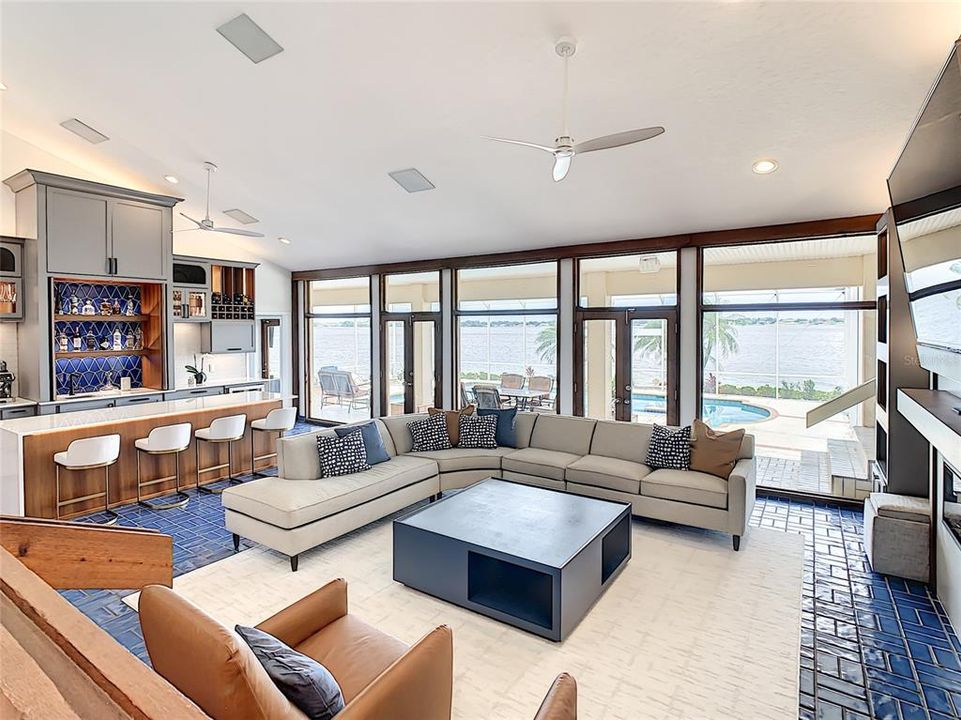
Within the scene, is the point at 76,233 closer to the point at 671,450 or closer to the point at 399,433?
the point at 399,433

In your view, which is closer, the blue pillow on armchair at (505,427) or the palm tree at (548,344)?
A: the blue pillow on armchair at (505,427)

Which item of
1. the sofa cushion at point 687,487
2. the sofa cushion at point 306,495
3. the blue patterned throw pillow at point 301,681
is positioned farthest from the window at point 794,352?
the blue patterned throw pillow at point 301,681

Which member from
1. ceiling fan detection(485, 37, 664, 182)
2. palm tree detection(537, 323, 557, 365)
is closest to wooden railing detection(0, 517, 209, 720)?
ceiling fan detection(485, 37, 664, 182)

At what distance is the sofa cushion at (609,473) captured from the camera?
4750mm

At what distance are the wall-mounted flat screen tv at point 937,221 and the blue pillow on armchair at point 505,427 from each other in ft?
11.7

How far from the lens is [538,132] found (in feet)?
13.9

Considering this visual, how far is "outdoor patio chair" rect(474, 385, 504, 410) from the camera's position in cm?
777

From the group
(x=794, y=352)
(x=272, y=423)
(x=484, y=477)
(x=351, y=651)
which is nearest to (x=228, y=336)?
(x=272, y=423)

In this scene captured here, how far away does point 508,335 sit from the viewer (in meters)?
7.57

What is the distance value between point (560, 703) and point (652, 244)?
18.4 ft

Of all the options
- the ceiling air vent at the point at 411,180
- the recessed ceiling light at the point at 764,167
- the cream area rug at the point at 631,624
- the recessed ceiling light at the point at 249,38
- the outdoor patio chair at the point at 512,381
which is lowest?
the cream area rug at the point at 631,624

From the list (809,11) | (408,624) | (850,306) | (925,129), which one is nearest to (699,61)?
(809,11)

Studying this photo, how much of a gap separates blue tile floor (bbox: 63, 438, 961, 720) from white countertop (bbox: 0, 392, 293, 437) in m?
1.05

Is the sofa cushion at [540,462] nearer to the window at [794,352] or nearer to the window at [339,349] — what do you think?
the window at [794,352]
